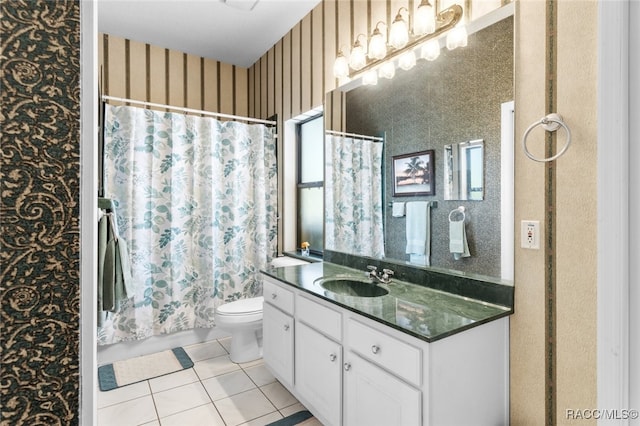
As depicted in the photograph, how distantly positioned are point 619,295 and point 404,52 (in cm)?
153

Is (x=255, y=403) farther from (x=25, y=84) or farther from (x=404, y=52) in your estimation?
(x=404, y=52)

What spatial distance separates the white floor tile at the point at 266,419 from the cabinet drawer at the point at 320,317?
60cm

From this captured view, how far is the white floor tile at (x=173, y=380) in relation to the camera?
7.55 feet

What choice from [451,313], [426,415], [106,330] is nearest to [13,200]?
Answer: [426,415]

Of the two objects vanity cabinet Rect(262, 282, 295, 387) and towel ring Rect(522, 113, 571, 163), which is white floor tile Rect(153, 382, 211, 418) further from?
towel ring Rect(522, 113, 571, 163)

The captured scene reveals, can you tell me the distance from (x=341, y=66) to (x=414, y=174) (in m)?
0.91

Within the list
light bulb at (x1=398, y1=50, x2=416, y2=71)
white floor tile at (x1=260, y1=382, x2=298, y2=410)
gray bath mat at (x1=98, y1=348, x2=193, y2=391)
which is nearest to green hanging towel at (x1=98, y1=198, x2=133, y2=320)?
gray bath mat at (x1=98, y1=348, x2=193, y2=391)

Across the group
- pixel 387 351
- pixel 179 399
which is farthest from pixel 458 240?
pixel 179 399

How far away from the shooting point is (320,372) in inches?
68.6

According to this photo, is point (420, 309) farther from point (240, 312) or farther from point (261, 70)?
point (261, 70)

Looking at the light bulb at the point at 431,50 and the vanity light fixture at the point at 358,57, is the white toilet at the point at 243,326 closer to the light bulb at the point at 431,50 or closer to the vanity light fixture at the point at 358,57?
the vanity light fixture at the point at 358,57

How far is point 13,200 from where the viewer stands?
2.08 feet

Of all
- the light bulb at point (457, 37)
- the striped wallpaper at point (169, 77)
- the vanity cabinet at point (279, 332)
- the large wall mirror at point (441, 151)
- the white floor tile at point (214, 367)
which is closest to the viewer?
the large wall mirror at point (441, 151)

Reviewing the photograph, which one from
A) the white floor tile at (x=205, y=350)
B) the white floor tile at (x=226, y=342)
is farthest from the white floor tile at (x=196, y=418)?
the white floor tile at (x=226, y=342)
